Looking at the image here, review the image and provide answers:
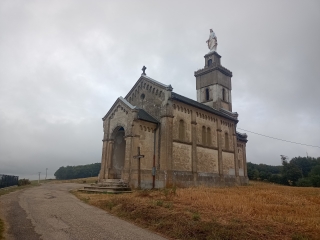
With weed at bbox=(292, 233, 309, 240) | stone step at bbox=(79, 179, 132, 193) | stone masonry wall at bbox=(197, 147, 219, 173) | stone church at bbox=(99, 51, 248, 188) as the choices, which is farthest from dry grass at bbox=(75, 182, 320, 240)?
stone masonry wall at bbox=(197, 147, 219, 173)

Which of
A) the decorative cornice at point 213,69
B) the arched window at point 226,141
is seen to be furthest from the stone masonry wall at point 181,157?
the decorative cornice at point 213,69

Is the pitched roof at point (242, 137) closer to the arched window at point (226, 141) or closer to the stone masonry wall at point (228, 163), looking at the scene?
the arched window at point (226, 141)

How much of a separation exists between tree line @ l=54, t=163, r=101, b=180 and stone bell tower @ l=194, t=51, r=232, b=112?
8166 cm

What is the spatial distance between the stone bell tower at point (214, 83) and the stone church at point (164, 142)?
281 inches

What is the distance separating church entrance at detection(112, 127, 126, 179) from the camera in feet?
87.5

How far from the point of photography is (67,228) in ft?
27.1

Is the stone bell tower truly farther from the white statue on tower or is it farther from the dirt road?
the dirt road

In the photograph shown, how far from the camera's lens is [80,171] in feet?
382

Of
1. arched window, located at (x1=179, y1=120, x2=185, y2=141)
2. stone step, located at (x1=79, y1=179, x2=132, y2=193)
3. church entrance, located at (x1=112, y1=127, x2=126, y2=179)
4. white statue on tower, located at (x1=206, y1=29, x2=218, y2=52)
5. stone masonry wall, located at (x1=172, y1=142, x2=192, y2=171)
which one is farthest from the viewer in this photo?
white statue on tower, located at (x1=206, y1=29, x2=218, y2=52)

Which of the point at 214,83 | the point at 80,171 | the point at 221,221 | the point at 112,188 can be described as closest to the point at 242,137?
the point at 214,83

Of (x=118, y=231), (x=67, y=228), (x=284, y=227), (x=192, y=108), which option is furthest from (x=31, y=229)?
(x=192, y=108)

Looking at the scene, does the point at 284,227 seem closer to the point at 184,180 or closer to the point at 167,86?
the point at 184,180

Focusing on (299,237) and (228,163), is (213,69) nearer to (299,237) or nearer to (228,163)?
(228,163)

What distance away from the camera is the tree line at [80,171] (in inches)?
4390
